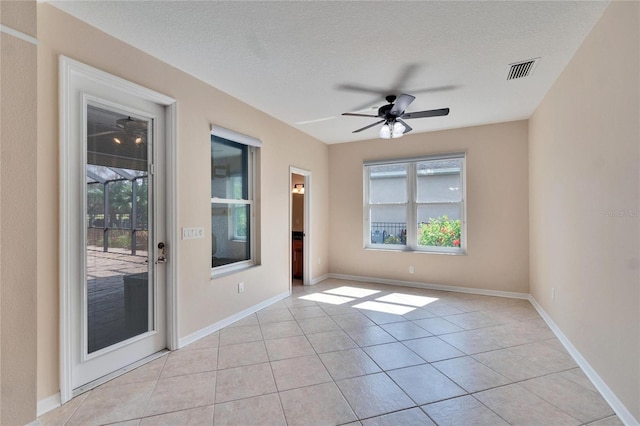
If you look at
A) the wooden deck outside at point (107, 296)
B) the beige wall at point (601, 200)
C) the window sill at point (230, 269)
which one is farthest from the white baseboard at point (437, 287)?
the wooden deck outside at point (107, 296)

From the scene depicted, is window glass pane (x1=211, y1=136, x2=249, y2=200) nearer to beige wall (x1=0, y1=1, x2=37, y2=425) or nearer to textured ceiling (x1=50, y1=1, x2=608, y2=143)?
textured ceiling (x1=50, y1=1, x2=608, y2=143)

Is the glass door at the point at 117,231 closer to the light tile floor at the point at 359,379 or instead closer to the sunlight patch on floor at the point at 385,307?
the light tile floor at the point at 359,379

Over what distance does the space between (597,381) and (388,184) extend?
387 cm

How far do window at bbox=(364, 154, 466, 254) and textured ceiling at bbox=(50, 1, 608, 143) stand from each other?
160 cm

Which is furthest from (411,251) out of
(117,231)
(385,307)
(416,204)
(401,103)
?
(117,231)

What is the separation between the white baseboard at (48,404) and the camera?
1905mm

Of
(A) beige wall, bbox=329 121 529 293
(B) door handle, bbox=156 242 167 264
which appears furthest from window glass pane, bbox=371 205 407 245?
(B) door handle, bbox=156 242 167 264

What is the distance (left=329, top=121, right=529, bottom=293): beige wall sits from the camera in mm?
4457

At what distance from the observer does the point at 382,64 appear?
275 cm

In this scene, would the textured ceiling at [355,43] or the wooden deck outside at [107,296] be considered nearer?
the textured ceiling at [355,43]

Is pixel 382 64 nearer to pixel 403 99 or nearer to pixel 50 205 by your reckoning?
pixel 403 99

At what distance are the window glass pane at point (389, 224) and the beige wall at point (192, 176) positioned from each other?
1.00 m

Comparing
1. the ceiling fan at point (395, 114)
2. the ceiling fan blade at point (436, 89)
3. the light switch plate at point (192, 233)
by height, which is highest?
the ceiling fan blade at point (436, 89)

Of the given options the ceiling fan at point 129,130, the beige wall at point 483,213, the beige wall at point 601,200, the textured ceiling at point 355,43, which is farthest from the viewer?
the beige wall at point 483,213
